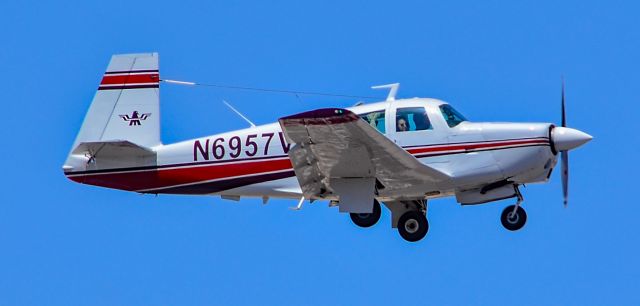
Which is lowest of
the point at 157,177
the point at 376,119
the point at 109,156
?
the point at 157,177

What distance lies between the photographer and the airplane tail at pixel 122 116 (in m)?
20.0

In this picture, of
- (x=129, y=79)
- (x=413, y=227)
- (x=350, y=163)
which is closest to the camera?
(x=350, y=163)

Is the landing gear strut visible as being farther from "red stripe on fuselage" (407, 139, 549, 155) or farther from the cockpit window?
the cockpit window

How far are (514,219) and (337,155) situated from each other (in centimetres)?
293

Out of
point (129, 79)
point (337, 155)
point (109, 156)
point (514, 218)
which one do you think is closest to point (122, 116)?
point (129, 79)

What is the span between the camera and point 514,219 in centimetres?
1880

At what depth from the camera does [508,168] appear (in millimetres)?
18688

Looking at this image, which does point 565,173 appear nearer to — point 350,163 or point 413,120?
point 413,120

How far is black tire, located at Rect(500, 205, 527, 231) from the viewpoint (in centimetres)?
1878

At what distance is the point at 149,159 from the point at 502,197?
5722 mm

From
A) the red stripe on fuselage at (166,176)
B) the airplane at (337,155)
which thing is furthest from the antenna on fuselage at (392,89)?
the red stripe on fuselage at (166,176)

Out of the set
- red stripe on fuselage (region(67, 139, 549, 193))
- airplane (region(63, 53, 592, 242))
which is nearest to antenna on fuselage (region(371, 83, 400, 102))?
airplane (region(63, 53, 592, 242))

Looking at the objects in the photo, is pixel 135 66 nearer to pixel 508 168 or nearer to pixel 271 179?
pixel 271 179

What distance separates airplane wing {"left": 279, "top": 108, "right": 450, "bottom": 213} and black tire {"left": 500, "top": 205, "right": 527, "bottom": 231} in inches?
43.1
